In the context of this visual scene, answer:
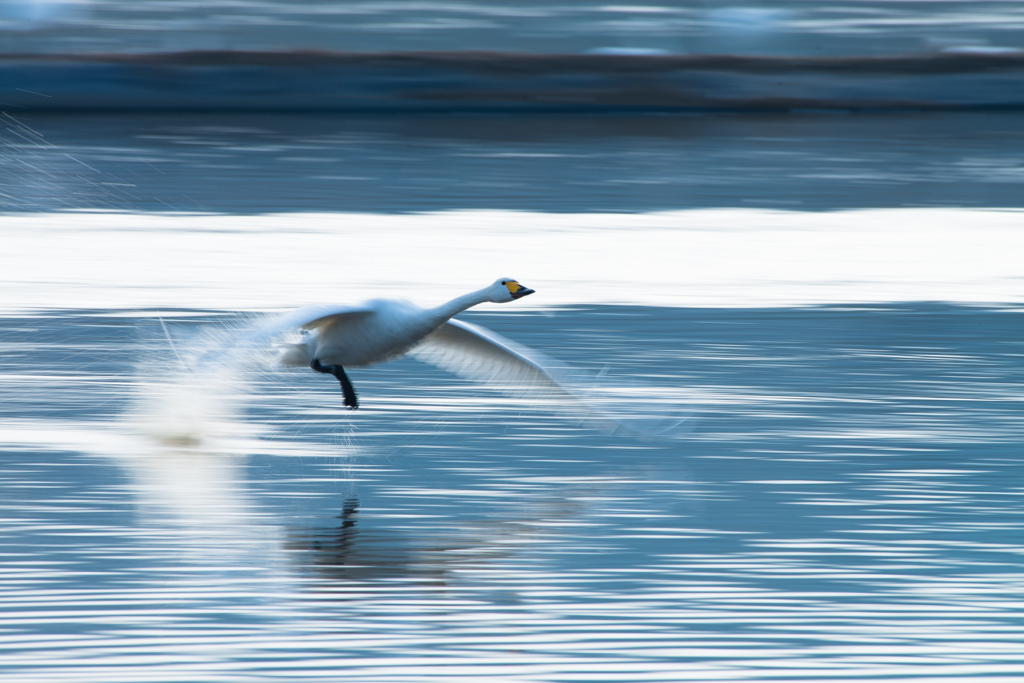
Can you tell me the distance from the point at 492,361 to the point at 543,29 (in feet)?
104

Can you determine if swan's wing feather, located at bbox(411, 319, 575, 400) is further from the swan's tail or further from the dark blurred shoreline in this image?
the dark blurred shoreline

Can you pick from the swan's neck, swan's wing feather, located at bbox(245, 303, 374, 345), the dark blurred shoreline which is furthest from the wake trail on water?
the dark blurred shoreline

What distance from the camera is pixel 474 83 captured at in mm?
34156

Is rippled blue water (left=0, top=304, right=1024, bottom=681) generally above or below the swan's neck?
below

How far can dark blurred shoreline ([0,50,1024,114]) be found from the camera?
1316 inches

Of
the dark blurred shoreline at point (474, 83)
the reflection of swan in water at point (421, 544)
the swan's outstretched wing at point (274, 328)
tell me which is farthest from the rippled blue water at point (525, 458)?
the dark blurred shoreline at point (474, 83)

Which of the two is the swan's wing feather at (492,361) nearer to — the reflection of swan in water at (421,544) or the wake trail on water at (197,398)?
Answer: the wake trail on water at (197,398)

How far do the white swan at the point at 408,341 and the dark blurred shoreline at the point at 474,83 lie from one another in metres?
22.4

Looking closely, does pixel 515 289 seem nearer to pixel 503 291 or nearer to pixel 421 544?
pixel 503 291

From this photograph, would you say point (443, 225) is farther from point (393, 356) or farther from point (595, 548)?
point (595, 548)

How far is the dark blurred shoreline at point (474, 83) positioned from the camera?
33.4 metres

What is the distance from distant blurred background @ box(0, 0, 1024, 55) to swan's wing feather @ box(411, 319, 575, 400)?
25.1 m

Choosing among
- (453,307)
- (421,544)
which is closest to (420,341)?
(453,307)

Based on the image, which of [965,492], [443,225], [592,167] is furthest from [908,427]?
[592,167]
